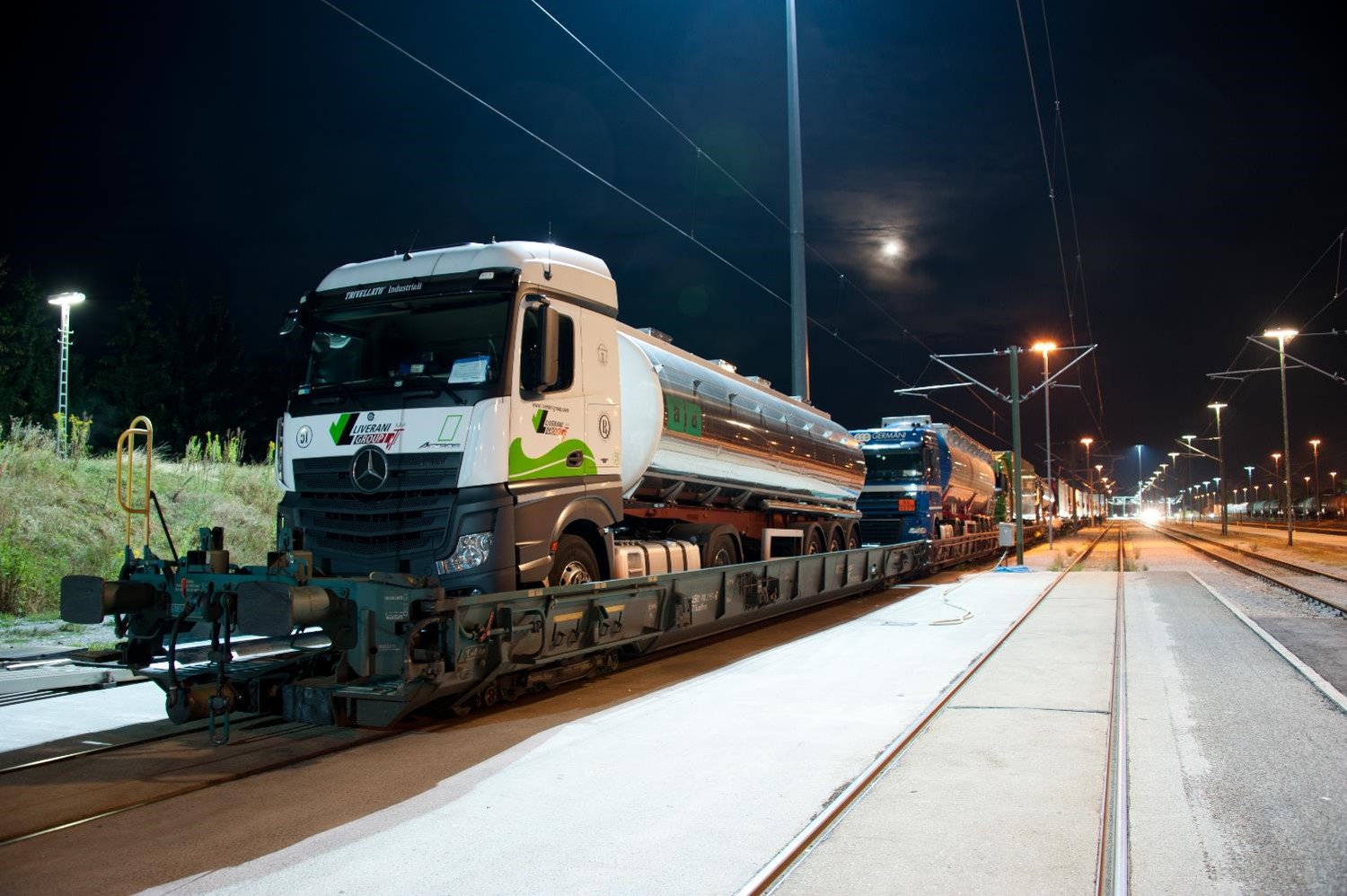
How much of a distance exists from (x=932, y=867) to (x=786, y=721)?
3.00 meters

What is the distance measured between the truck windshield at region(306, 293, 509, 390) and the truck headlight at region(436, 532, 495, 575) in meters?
1.25

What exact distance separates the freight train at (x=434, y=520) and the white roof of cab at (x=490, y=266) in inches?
0.9

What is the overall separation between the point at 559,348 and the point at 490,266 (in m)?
0.89

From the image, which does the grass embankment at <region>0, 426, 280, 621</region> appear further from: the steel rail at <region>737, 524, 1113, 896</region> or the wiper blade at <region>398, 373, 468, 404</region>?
the steel rail at <region>737, 524, 1113, 896</region>

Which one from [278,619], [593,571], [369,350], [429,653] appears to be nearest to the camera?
[278,619]

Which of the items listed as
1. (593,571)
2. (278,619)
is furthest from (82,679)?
(593,571)

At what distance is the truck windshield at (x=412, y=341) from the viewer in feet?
24.7

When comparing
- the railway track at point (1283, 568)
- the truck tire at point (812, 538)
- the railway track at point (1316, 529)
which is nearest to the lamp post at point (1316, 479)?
the railway track at point (1316, 529)

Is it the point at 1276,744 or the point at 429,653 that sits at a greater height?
the point at 429,653

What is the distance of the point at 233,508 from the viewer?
18109 millimetres

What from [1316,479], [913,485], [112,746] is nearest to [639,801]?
[112,746]

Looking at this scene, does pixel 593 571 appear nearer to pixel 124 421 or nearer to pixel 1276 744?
pixel 1276 744

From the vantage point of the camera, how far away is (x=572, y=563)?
27.1ft

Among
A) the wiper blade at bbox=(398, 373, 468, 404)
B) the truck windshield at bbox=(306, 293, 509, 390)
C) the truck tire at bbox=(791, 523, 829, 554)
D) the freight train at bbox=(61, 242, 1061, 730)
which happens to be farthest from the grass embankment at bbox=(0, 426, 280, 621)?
the truck tire at bbox=(791, 523, 829, 554)
